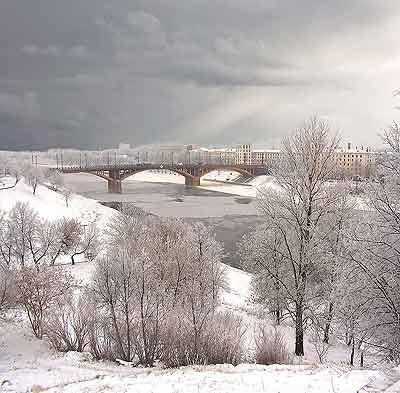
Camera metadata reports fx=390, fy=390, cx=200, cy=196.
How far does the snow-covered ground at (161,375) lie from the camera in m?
7.30

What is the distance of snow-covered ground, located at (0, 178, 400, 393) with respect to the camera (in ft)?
23.9

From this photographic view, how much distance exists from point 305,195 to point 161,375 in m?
6.74

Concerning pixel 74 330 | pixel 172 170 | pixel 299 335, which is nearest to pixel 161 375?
pixel 74 330

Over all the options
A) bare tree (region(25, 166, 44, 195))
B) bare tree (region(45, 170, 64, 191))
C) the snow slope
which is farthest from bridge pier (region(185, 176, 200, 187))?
the snow slope

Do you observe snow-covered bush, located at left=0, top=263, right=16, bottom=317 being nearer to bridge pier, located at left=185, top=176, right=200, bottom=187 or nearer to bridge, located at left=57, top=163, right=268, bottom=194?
bridge, located at left=57, top=163, right=268, bottom=194

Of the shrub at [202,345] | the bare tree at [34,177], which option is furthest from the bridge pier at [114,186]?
the shrub at [202,345]

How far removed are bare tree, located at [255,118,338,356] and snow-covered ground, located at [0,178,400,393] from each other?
2638mm

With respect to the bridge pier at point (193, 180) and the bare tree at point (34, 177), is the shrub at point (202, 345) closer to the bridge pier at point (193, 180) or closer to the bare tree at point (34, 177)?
the bare tree at point (34, 177)

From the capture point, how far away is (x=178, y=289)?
17.1 meters

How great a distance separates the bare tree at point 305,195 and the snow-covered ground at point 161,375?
2.64 meters

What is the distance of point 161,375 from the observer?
934cm

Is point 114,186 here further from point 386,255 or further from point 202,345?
point 386,255

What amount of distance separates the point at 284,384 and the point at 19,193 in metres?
54.4

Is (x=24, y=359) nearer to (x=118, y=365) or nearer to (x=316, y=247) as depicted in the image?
(x=118, y=365)
